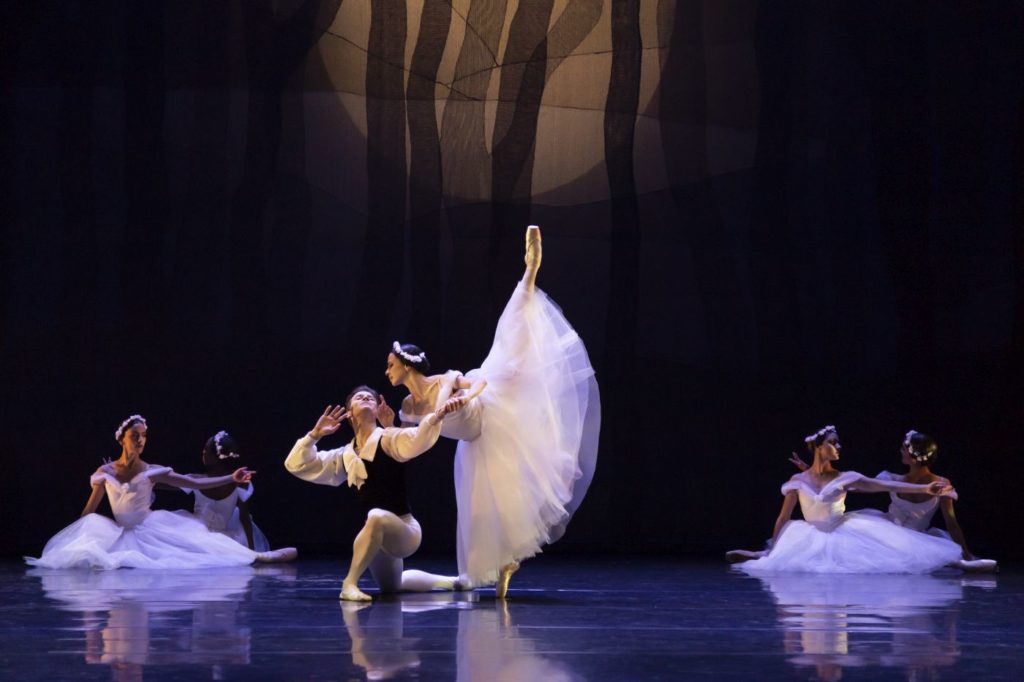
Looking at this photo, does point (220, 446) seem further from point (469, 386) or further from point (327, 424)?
point (469, 386)

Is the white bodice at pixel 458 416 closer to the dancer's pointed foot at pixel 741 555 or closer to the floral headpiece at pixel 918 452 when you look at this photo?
the dancer's pointed foot at pixel 741 555

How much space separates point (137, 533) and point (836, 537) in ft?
11.1

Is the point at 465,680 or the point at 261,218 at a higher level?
the point at 261,218

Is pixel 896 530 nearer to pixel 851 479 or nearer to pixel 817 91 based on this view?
pixel 851 479

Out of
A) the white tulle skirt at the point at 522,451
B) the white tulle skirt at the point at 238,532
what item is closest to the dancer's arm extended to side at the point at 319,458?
the white tulle skirt at the point at 522,451

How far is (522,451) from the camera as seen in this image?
163 inches

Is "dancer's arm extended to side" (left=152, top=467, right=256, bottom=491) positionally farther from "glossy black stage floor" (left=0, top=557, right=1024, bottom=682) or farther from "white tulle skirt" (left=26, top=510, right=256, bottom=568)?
"glossy black stage floor" (left=0, top=557, right=1024, bottom=682)

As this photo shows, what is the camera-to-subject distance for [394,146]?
7043 millimetres

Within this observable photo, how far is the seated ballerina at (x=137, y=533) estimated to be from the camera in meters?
5.75

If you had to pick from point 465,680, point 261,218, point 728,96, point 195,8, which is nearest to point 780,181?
point 728,96

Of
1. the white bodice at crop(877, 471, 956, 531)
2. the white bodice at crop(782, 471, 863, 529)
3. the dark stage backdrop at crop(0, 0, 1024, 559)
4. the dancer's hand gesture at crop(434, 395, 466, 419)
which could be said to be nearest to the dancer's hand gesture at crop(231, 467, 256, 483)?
the dark stage backdrop at crop(0, 0, 1024, 559)

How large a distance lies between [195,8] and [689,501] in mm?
4034

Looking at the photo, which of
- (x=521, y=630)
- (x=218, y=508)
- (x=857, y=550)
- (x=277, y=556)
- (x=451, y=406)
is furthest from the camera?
(x=218, y=508)

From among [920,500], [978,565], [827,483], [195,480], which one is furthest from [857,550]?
[195,480]
